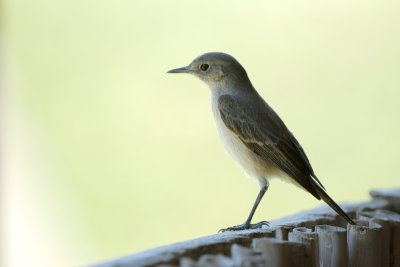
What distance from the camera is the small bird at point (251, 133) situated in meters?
4.00

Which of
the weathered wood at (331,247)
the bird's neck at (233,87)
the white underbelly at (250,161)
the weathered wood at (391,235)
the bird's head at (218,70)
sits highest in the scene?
the bird's head at (218,70)

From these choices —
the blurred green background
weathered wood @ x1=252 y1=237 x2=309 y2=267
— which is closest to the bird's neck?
weathered wood @ x1=252 y1=237 x2=309 y2=267

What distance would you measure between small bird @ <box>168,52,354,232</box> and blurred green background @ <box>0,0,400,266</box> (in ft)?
14.3

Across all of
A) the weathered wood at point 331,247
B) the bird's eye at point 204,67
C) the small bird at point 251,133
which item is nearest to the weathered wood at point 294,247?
the weathered wood at point 331,247

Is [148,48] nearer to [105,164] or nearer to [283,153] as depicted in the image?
[105,164]

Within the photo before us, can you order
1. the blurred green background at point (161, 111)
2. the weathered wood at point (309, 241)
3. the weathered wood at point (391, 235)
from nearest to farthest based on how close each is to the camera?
1. the weathered wood at point (309, 241)
2. the weathered wood at point (391, 235)
3. the blurred green background at point (161, 111)

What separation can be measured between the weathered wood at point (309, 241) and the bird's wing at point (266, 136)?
1.04m

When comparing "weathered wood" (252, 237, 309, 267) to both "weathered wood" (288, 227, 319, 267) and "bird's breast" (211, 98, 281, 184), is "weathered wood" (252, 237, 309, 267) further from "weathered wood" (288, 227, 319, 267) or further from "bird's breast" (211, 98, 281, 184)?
"bird's breast" (211, 98, 281, 184)

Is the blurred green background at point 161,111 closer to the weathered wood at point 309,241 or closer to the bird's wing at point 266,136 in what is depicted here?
the bird's wing at point 266,136

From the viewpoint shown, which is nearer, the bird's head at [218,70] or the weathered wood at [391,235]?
the weathered wood at [391,235]

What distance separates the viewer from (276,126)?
4.19 metres

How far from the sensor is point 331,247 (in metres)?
2.90

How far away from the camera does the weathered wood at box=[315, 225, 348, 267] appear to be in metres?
2.90

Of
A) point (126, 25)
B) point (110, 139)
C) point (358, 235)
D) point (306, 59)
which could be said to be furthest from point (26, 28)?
point (358, 235)
